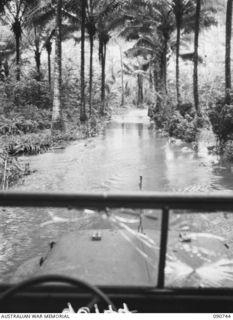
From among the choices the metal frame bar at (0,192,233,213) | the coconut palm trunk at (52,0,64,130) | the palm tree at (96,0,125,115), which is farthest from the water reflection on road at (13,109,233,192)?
the palm tree at (96,0,125,115)

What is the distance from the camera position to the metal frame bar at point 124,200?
7.77 ft

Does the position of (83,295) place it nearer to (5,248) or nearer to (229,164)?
(5,248)

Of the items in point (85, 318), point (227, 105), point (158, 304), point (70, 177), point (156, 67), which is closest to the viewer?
point (85, 318)

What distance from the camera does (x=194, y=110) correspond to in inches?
1009

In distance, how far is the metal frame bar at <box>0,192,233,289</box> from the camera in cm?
237

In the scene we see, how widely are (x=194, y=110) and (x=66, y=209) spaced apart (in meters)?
23.8

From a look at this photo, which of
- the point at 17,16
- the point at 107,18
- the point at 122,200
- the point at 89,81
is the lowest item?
the point at 122,200

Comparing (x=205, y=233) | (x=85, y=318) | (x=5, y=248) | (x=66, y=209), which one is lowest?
→ (x=5, y=248)

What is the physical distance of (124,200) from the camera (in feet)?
7.77

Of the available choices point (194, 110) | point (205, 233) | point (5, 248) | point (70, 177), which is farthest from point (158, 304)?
point (194, 110)

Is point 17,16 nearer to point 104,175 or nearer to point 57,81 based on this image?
point 57,81

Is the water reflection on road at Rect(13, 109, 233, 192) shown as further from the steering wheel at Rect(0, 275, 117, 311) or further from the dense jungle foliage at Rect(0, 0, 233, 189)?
the steering wheel at Rect(0, 275, 117, 311)

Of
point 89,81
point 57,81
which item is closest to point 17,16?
point 89,81

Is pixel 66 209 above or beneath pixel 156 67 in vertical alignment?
beneath
